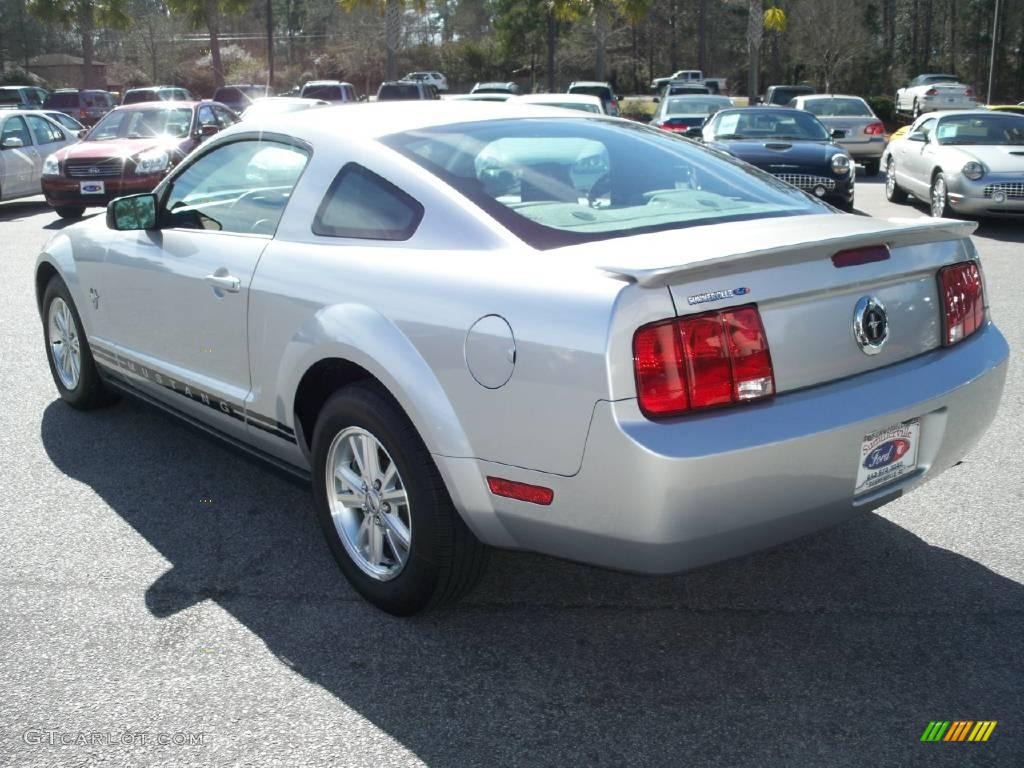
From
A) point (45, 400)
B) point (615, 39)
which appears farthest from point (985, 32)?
point (45, 400)

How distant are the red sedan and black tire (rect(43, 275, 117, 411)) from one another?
9.64 meters

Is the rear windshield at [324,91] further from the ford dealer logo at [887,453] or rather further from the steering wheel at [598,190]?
the ford dealer logo at [887,453]

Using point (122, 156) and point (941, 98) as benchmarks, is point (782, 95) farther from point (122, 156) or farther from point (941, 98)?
point (122, 156)

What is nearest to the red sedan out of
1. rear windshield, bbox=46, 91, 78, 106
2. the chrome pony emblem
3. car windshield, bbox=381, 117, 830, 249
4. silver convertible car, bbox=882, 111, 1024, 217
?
silver convertible car, bbox=882, 111, 1024, 217

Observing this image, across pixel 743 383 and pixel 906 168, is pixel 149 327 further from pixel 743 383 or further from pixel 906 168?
pixel 906 168

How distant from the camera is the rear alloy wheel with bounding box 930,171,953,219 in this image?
40.6 ft

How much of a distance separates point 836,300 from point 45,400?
4754mm

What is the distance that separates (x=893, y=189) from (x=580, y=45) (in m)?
49.4

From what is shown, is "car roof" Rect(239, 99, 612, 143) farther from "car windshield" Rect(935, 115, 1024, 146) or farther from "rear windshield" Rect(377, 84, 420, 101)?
"rear windshield" Rect(377, 84, 420, 101)

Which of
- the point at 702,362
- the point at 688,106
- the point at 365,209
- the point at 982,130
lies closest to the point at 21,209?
the point at 688,106

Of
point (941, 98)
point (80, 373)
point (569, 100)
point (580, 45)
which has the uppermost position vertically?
point (580, 45)

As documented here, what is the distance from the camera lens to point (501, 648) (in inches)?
129

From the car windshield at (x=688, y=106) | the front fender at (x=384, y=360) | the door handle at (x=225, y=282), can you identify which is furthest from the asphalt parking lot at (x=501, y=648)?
the car windshield at (x=688, y=106)

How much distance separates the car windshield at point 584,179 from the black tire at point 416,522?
689 millimetres
